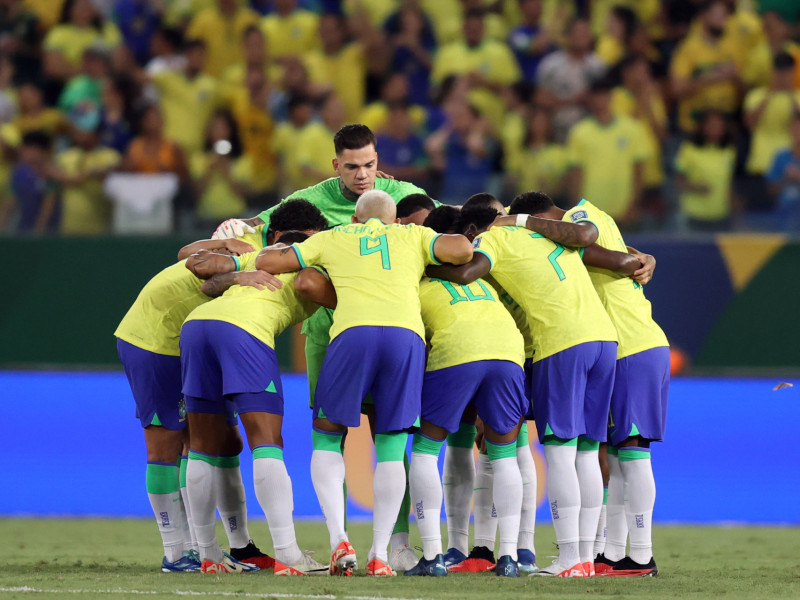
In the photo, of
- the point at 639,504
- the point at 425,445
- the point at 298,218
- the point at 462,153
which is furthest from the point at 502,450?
the point at 462,153

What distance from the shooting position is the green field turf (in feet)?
20.2

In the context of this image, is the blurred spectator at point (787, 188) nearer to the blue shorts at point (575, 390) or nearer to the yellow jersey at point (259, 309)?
the blue shorts at point (575, 390)

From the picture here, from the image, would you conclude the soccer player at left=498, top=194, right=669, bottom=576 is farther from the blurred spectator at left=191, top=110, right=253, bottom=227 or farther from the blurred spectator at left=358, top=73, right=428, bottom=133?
the blurred spectator at left=358, top=73, right=428, bottom=133

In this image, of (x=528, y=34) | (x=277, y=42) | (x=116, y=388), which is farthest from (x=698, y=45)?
(x=116, y=388)

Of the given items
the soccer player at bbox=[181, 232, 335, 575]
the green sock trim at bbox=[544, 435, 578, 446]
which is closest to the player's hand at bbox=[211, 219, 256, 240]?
the soccer player at bbox=[181, 232, 335, 575]

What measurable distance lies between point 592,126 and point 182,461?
6.05m

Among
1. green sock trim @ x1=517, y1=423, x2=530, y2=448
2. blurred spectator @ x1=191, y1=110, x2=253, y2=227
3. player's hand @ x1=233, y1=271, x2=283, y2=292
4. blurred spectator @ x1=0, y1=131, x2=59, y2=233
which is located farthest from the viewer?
blurred spectator @ x1=0, y1=131, x2=59, y2=233

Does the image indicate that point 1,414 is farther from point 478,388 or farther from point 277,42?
point 478,388

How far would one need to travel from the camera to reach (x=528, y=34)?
13.9 m

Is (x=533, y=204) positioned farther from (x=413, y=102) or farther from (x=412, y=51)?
(x=412, y=51)

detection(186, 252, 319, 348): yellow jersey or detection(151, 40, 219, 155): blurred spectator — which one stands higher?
detection(151, 40, 219, 155): blurred spectator

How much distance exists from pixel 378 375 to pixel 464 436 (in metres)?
0.91

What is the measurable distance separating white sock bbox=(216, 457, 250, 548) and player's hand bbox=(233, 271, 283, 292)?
118cm

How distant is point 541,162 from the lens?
12023mm
